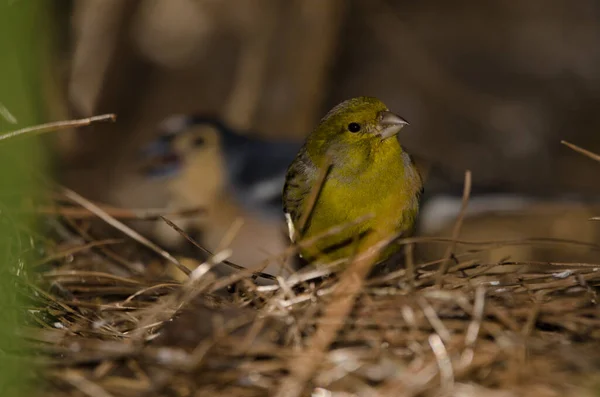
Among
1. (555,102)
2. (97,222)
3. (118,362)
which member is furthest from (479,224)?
(118,362)

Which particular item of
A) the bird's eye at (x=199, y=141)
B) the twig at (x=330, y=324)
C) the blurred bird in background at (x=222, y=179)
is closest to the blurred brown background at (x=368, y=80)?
the blurred bird in background at (x=222, y=179)

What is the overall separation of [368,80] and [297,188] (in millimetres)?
4174

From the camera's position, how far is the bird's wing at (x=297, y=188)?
3.45 m

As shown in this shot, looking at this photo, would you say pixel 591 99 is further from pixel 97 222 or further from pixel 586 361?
pixel 586 361

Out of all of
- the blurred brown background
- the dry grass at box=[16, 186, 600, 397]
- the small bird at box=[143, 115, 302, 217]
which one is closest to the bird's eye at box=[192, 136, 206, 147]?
the small bird at box=[143, 115, 302, 217]

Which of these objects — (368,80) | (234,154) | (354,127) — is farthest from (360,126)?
(368,80)

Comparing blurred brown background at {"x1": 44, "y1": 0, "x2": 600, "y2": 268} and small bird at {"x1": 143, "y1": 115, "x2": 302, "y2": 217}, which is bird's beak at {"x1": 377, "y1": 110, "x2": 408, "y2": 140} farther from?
small bird at {"x1": 143, "y1": 115, "x2": 302, "y2": 217}

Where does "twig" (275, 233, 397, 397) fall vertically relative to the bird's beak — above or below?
below

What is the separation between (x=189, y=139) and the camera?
6508 mm

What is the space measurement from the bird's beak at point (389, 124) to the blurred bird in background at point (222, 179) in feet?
7.11

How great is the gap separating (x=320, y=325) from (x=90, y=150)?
16.1 feet

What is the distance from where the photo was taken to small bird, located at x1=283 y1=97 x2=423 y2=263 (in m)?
3.15

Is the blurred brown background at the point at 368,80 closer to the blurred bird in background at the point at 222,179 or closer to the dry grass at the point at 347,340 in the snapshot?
the blurred bird in background at the point at 222,179

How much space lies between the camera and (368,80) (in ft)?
24.6
